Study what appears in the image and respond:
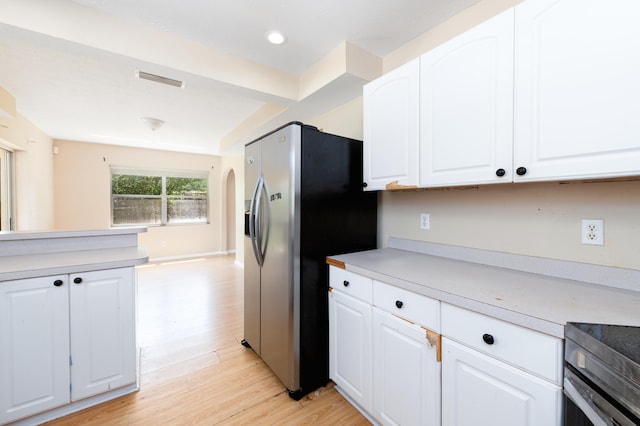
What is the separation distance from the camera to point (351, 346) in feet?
5.32

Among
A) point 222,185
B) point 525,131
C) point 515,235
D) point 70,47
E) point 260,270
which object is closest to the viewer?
point 525,131

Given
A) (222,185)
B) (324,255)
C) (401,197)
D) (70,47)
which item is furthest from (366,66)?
(222,185)

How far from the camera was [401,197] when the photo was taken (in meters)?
2.11

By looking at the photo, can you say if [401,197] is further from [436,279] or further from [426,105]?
[436,279]

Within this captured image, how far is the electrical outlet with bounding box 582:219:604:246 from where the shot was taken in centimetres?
120

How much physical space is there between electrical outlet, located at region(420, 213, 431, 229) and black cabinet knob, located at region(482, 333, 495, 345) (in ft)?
3.32

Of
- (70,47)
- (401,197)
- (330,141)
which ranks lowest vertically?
(401,197)

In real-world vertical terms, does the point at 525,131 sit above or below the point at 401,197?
above

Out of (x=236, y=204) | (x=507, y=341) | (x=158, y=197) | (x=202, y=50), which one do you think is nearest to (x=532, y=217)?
(x=507, y=341)

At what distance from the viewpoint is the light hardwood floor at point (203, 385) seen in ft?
5.19

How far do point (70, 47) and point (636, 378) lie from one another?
3035mm

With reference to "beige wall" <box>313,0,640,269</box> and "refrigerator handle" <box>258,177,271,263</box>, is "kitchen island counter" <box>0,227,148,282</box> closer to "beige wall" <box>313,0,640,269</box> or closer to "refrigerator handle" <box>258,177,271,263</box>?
"refrigerator handle" <box>258,177,271,263</box>

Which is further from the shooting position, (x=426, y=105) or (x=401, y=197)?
(x=401, y=197)

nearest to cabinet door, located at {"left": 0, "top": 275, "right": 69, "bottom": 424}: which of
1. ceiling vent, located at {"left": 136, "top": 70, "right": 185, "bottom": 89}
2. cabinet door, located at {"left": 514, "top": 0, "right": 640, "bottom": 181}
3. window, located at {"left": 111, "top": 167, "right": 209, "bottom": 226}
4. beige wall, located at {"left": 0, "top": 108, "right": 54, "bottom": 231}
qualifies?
ceiling vent, located at {"left": 136, "top": 70, "right": 185, "bottom": 89}
